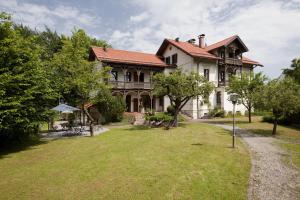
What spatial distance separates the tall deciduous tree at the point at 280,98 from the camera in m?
17.4

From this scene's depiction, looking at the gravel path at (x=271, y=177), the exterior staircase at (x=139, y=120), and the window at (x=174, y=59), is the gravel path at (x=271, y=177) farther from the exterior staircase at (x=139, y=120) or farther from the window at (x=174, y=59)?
the window at (x=174, y=59)

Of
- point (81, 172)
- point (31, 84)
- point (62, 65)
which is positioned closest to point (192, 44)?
point (62, 65)

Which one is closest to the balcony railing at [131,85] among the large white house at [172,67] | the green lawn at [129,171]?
the large white house at [172,67]

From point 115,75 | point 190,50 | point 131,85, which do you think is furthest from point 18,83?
point 190,50

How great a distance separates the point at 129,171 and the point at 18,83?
28.6 feet

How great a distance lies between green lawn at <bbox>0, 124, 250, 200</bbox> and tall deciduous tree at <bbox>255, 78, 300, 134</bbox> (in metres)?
5.94

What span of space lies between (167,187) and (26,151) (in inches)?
424

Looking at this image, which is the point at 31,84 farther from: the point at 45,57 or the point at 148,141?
the point at 45,57

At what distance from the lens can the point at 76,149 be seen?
1412 centimetres

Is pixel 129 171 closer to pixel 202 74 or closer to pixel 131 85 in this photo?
pixel 131 85

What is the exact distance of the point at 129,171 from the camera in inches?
381

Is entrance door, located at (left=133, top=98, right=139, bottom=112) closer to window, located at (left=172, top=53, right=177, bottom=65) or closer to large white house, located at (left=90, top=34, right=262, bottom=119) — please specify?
large white house, located at (left=90, top=34, right=262, bottom=119)

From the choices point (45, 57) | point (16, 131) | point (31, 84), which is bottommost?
point (16, 131)

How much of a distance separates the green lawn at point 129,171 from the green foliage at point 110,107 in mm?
11790
